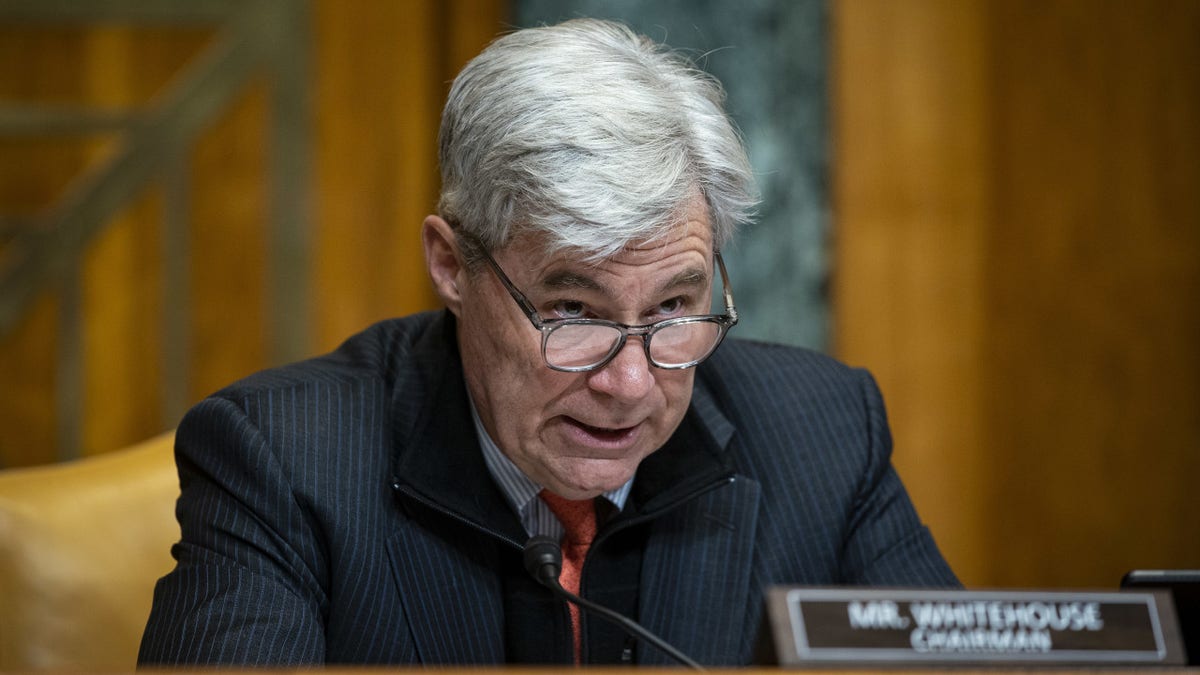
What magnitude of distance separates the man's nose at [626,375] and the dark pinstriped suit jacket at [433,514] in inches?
7.6

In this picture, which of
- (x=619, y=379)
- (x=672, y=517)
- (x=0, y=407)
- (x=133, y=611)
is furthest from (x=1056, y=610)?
(x=0, y=407)

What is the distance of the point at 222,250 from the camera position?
3.14 meters

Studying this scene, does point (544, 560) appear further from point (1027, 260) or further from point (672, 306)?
point (1027, 260)

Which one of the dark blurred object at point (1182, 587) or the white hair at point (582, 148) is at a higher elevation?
the white hair at point (582, 148)

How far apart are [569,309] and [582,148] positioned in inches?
6.5

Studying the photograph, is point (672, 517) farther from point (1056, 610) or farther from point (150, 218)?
point (150, 218)

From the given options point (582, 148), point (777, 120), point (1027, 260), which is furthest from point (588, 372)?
point (1027, 260)

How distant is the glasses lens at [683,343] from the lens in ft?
4.41

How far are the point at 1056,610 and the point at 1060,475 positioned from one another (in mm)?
2259

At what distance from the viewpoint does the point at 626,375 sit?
Answer: 1.32m

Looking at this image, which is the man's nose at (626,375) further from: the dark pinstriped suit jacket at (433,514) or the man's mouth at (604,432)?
the dark pinstriped suit jacket at (433,514)

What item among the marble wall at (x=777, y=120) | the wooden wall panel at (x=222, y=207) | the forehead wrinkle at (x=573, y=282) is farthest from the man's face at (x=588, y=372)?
the wooden wall panel at (x=222, y=207)

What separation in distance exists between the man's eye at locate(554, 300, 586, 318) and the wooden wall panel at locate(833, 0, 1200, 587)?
178 centimetres

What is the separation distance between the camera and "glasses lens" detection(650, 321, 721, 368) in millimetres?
1343
